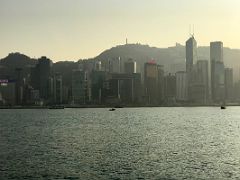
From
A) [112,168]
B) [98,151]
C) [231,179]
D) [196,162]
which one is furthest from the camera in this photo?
[98,151]

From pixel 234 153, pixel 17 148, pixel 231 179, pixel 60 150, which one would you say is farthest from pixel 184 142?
pixel 231 179

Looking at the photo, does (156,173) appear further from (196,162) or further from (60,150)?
(60,150)

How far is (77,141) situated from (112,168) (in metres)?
38.7

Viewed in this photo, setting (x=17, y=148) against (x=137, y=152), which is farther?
(x=17, y=148)

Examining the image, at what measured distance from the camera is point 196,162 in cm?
6838

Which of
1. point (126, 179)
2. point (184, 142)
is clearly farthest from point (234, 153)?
point (126, 179)

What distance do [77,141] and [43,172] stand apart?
40.9 meters

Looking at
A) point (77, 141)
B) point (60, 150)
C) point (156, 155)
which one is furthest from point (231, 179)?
point (77, 141)

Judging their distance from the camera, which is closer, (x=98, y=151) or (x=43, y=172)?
(x=43, y=172)

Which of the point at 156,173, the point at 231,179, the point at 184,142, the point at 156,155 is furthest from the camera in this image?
the point at 184,142

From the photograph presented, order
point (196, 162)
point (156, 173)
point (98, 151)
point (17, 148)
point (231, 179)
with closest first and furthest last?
point (231, 179)
point (156, 173)
point (196, 162)
point (98, 151)
point (17, 148)

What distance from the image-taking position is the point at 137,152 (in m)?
80.4

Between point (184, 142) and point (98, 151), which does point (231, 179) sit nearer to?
point (98, 151)

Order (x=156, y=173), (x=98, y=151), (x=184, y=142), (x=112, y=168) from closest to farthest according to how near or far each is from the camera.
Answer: (x=156, y=173)
(x=112, y=168)
(x=98, y=151)
(x=184, y=142)
